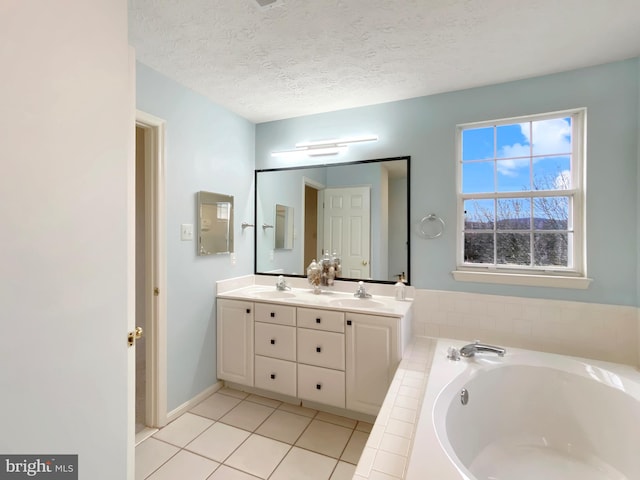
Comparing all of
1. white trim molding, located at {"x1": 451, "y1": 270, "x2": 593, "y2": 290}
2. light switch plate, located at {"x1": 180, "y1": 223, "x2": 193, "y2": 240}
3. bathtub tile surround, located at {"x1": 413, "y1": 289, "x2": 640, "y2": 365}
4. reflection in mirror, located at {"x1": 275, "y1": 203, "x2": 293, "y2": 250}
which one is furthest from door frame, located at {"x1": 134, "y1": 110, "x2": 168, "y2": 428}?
white trim molding, located at {"x1": 451, "y1": 270, "x2": 593, "y2": 290}

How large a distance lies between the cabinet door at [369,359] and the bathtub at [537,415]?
0.31 meters

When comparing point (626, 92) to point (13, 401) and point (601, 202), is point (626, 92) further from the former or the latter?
point (13, 401)

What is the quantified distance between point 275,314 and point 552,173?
2.26 metres

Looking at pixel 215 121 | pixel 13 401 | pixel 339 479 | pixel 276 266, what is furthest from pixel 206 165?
pixel 339 479

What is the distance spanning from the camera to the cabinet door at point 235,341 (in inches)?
98.4

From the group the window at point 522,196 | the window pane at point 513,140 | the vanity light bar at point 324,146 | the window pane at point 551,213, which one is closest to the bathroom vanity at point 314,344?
the window at point 522,196

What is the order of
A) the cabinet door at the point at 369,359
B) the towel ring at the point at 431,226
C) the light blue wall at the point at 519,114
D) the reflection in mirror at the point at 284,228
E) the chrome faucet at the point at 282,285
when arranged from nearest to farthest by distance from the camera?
the light blue wall at the point at 519,114, the cabinet door at the point at 369,359, the towel ring at the point at 431,226, the chrome faucet at the point at 282,285, the reflection in mirror at the point at 284,228

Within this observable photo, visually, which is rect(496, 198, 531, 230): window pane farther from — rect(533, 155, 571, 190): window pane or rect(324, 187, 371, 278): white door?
rect(324, 187, 371, 278): white door

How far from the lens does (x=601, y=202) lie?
1.95 meters

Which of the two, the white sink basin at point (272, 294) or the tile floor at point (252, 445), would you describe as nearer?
the tile floor at point (252, 445)

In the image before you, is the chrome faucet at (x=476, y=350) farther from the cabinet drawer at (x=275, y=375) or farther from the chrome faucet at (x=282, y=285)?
the chrome faucet at (x=282, y=285)

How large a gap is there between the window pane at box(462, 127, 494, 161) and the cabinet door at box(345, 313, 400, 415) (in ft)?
4.60

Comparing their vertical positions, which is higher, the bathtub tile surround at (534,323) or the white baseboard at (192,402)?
the bathtub tile surround at (534,323)

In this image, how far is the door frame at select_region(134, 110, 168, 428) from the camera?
2086 millimetres
